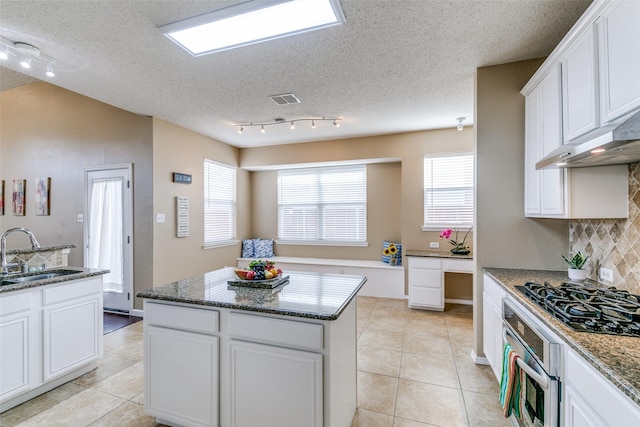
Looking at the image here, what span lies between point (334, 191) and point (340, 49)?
338 cm

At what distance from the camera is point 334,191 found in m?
5.60

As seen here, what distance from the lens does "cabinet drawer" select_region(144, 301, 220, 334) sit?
5.65 feet

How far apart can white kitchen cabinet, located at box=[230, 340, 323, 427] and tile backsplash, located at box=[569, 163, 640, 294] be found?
206 cm

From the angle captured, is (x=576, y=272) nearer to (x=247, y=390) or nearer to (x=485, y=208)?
(x=485, y=208)

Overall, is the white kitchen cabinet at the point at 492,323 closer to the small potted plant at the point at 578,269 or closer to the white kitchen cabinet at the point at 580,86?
the small potted plant at the point at 578,269

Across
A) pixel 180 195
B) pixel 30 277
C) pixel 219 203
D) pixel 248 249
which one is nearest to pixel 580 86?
pixel 30 277

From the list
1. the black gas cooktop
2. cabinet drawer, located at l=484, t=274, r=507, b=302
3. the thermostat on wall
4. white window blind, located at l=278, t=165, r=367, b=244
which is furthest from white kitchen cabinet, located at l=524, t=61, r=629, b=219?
the thermostat on wall

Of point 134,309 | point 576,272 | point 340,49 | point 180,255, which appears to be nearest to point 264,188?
point 180,255

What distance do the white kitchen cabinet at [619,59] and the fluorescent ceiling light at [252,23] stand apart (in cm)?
148

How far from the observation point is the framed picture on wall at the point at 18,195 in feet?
15.9

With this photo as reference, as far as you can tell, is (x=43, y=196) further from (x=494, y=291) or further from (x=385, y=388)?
(x=494, y=291)

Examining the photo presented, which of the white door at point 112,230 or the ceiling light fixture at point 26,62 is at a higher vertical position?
the ceiling light fixture at point 26,62

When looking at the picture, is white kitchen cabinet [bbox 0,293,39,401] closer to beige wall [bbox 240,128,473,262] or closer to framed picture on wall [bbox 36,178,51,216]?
framed picture on wall [bbox 36,178,51,216]

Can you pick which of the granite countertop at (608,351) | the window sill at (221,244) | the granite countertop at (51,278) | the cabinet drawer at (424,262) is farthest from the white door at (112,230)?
the granite countertop at (608,351)
